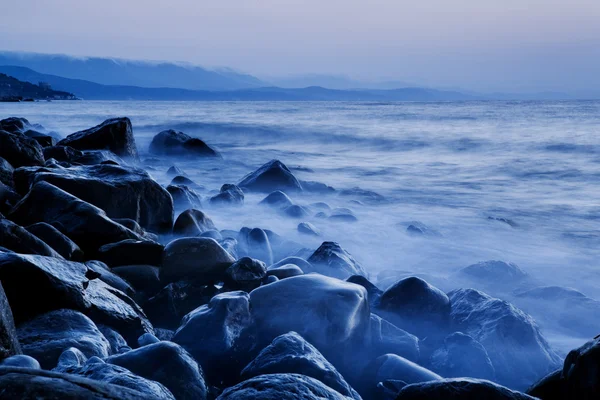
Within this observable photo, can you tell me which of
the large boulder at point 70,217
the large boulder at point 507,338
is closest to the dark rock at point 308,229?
the large boulder at point 70,217

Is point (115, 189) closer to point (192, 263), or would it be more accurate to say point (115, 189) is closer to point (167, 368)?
point (192, 263)

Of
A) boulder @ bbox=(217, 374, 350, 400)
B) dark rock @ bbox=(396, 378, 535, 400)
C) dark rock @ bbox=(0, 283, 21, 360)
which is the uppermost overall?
dark rock @ bbox=(0, 283, 21, 360)

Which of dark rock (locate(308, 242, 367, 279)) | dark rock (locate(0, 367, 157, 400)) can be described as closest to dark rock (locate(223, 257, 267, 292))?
dark rock (locate(308, 242, 367, 279))

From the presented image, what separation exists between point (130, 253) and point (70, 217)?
24.5 inches

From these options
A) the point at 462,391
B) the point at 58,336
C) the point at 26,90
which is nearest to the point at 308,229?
the point at 58,336

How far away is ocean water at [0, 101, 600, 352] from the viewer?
21.0ft

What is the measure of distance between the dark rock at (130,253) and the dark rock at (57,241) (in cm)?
21

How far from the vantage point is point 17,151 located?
7043 mm

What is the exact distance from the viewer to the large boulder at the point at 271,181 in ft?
30.7

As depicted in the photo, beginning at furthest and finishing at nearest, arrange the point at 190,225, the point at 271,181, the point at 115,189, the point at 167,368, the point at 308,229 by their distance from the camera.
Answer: the point at 271,181, the point at 308,229, the point at 190,225, the point at 115,189, the point at 167,368

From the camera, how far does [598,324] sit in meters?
4.57

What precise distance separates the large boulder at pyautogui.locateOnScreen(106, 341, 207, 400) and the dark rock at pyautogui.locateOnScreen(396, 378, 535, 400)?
843mm

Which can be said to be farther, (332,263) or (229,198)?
(229,198)

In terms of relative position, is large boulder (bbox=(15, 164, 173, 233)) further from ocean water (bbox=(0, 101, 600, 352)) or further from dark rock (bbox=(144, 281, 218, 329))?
dark rock (bbox=(144, 281, 218, 329))
